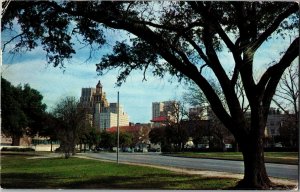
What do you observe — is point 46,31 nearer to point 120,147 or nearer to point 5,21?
point 5,21

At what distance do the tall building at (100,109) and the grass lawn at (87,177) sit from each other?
1.17 metres

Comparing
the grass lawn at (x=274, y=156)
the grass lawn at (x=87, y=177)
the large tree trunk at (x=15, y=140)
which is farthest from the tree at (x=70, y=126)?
the grass lawn at (x=274, y=156)

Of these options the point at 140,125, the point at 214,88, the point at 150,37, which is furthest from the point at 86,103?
the point at 214,88

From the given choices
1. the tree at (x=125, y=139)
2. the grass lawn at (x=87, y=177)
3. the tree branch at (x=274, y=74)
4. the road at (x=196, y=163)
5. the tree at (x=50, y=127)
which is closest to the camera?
the grass lawn at (x=87, y=177)

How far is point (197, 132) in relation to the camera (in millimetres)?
16531

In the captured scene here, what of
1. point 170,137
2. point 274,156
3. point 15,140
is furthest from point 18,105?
point 274,156

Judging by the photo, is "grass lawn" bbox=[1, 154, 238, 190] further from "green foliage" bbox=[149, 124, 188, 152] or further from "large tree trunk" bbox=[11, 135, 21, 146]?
"green foliage" bbox=[149, 124, 188, 152]

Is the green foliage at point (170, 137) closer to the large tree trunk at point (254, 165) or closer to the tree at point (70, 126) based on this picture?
the tree at point (70, 126)

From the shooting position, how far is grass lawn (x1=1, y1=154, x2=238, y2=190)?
11461 millimetres

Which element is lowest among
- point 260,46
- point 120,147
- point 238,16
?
point 120,147

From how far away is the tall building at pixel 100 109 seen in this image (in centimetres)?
1227

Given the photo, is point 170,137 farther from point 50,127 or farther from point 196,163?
point 50,127

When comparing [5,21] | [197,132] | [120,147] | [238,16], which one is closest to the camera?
[5,21]

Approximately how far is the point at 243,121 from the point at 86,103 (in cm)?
429
